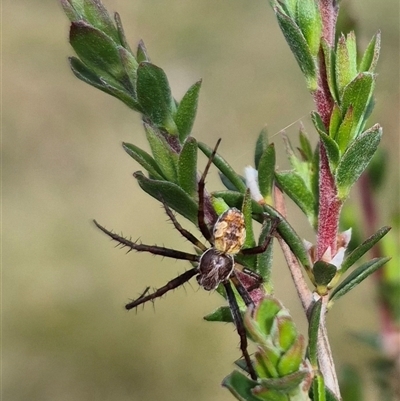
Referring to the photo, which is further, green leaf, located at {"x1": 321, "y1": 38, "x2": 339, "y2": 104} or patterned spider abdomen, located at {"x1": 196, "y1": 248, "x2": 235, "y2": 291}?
patterned spider abdomen, located at {"x1": 196, "y1": 248, "x2": 235, "y2": 291}

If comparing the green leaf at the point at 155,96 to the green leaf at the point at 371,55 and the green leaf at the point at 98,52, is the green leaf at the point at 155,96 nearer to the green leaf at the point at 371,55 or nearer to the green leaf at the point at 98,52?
the green leaf at the point at 98,52

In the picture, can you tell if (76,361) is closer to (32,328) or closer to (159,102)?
(32,328)

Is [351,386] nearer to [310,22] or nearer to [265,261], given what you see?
[265,261]

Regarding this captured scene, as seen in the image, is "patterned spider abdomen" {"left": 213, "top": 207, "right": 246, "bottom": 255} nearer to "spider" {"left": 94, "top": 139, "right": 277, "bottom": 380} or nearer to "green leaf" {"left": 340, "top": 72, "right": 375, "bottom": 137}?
"spider" {"left": 94, "top": 139, "right": 277, "bottom": 380}

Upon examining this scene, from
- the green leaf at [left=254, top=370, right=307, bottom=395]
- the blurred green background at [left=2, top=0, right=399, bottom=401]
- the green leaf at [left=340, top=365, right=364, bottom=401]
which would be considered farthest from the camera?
the blurred green background at [left=2, top=0, right=399, bottom=401]

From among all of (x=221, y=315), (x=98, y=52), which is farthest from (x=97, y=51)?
(x=221, y=315)

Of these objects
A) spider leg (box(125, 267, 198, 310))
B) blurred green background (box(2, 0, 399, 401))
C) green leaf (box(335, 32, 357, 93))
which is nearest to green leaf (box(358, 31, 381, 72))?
green leaf (box(335, 32, 357, 93))

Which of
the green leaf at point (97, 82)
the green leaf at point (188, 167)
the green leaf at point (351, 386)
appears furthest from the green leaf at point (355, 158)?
the green leaf at point (351, 386)

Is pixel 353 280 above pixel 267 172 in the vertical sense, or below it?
below
